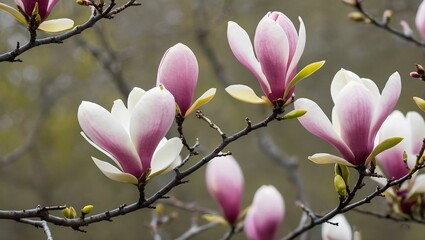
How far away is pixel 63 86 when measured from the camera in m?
4.40

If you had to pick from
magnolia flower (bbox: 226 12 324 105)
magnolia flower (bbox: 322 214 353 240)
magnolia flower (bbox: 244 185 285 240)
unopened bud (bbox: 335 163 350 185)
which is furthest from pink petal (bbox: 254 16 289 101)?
magnolia flower (bbox: 244 185 285 240)

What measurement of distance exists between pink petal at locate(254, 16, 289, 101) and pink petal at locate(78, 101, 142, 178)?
17 cm

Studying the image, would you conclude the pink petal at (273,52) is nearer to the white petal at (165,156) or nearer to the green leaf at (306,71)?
the green leaf at (306,71)

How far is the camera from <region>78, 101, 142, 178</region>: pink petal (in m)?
0.62

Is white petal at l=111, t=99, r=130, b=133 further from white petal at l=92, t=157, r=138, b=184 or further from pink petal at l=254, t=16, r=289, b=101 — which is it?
pink petal at l=254, t=16, r=289, b=101

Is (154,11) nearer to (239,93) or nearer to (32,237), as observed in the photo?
(32,237)

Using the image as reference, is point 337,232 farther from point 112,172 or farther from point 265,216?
point 112,172

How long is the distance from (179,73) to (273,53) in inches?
4.2

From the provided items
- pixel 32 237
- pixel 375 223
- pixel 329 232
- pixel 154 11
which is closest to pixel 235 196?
pixel 329 232

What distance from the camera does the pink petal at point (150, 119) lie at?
1.99 feet

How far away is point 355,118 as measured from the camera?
0.64 metres

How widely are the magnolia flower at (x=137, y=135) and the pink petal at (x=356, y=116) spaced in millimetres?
181

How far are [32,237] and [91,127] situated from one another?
15.7 ft

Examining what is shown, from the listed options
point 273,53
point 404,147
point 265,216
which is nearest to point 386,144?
point 273,53
